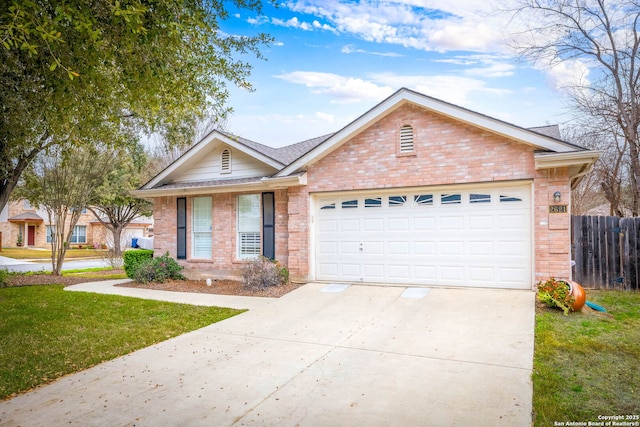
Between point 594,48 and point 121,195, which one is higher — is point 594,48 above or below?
above

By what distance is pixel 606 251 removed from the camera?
390 inches

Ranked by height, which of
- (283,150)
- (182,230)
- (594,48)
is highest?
(594,48)

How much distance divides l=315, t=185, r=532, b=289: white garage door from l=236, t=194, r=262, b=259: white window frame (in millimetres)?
2078

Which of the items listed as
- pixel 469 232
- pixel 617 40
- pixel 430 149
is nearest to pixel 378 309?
pixel 469 232

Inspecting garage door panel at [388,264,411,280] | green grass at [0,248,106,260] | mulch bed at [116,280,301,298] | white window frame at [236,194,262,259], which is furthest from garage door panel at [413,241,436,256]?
green grass at [0,248,106,260]

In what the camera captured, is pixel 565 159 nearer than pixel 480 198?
Answer: Yes

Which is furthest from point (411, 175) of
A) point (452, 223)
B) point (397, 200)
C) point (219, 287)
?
point (219, 287)

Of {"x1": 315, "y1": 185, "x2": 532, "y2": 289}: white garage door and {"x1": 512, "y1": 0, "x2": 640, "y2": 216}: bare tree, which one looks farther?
{"x1": 512, "y1": 0, "x2": 640, "y2": 216}: bare tree

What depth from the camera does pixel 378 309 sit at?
8125 millimetres

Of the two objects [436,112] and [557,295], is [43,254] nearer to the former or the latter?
[436,112]

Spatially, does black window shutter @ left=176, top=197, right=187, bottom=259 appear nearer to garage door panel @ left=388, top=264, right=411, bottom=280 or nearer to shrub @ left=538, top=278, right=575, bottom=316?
garage door panel @ left=388, top=264, right=411, bottom=280

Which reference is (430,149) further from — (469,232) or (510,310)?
(510,310)

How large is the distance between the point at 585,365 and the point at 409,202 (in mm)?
5657

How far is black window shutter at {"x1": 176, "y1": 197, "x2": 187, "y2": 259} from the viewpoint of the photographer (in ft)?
43.9
